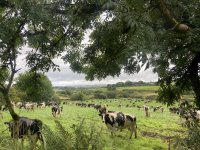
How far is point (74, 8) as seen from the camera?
1227 centimetres

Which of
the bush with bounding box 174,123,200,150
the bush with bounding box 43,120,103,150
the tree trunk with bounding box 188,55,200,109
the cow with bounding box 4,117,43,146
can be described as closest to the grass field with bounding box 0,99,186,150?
the bush with bounding box 43,120,103,150

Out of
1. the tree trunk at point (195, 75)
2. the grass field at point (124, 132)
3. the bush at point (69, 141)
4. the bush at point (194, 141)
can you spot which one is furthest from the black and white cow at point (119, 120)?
the bush at point (69, 141)

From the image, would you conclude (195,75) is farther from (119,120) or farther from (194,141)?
(119,120)

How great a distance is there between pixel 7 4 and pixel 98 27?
340 centimetres

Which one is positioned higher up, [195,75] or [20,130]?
[195,75]

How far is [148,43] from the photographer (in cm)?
914

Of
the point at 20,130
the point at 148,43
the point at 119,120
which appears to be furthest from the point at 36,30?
the point at 119,120

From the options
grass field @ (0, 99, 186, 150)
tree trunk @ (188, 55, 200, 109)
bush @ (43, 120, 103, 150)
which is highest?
tree trunk @ (188, 55, 200, 109)

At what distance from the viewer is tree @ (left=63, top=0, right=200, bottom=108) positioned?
909 cm

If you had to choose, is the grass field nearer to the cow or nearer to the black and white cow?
the cow

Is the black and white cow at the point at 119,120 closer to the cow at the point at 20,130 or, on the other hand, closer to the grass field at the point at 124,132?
the grass field at the point at 124,132

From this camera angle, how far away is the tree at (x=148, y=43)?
9.09 m

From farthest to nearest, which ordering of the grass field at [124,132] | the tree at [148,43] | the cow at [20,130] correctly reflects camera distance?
the tree at [148,43] < the grass field at [124,132] < the cow at [20,130]

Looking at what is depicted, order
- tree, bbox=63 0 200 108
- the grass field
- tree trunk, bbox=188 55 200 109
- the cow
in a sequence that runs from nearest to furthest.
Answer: the cow, the grass field, tree, bbox=63 0 200 108, tree trunk, bbox=188 55 200 109
